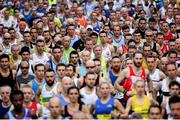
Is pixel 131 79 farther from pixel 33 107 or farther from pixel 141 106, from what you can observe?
pixel 33 107

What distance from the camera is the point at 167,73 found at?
11.6m

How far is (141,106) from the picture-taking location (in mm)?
10148

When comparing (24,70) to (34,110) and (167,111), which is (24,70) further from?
(167,111)

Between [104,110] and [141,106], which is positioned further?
[141,106]

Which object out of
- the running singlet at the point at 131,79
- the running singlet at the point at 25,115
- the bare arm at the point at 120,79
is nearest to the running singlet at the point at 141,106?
the running singlet at the point at 131,79

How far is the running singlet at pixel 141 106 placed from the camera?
1009 centimetres

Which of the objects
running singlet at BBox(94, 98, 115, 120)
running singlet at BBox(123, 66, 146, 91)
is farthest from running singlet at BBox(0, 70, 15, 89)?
running singlet at BBox(94, 98, 115, 120)

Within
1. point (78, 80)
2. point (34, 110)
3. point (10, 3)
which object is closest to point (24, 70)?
point (78, 80)


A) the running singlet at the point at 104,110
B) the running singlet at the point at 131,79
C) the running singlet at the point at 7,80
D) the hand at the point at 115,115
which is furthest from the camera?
the running singlet at the point at 7,80

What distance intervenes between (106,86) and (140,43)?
5.37 m

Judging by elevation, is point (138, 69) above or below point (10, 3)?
below

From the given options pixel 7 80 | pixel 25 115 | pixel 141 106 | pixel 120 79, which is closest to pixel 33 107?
pixel 25 115

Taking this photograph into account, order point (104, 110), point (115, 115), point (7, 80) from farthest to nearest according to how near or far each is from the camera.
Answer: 1. point (7, 80)
2. point (104, 110)
3. point (115, 115)

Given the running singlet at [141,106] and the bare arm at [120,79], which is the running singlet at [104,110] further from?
the bare arm at [120,79]
